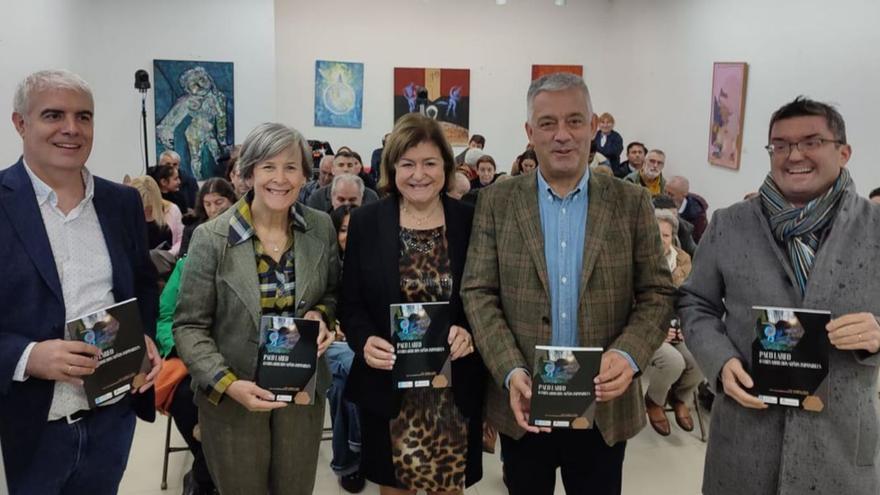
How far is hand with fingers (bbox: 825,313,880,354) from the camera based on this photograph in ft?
5.27

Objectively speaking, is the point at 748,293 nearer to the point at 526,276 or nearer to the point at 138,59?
the point at 526,276

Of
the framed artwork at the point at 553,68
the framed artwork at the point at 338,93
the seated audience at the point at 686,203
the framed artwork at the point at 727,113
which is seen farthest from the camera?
the framed artwork at the point at 553,68

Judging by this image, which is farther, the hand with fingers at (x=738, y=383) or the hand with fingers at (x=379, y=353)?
the hand with fingers at (x=379, y=353)

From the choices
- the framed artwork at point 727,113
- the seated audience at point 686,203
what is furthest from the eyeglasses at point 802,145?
the framed artwork at point 727,113

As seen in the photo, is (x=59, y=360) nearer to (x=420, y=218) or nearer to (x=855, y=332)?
(x=420, y=218)

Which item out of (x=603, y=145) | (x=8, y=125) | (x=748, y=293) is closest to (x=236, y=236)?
(x=748, y=293)

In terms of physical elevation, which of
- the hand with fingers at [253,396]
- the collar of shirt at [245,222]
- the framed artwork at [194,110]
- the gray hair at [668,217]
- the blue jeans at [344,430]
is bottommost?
the blue jeans at [344,430]

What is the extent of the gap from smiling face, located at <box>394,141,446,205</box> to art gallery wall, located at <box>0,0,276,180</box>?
7.13 metres

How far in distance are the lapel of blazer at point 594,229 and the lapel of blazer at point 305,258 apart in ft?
2.72

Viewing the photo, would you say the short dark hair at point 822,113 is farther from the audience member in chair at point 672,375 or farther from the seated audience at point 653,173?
the seated audience at point 653,173

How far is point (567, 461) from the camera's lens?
2016mm

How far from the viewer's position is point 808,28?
6.53 m

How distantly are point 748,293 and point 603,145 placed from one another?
855 centimetres

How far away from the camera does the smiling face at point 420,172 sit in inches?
81.0
